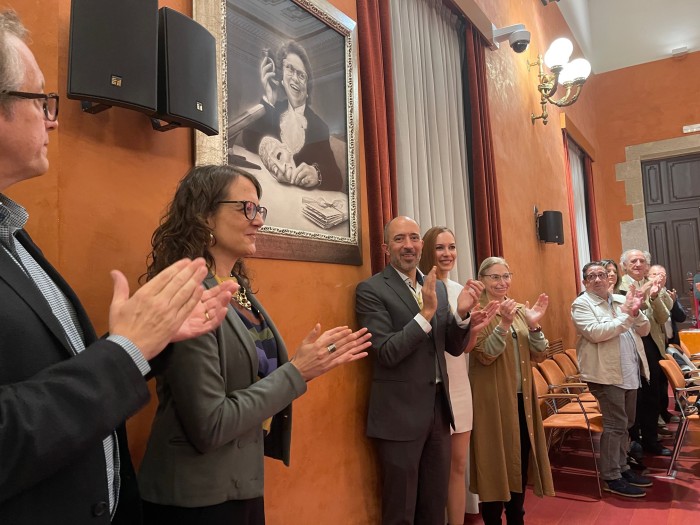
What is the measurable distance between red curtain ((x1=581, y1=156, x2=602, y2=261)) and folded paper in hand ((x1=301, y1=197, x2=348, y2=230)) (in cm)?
707

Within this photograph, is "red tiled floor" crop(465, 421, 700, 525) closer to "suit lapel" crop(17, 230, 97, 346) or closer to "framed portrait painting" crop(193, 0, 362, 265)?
"framed portrait painting" crop(193, 0, 362, 265)

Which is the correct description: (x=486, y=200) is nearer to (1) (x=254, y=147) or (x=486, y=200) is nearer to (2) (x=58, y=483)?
→ (1) (x=254, y=147)

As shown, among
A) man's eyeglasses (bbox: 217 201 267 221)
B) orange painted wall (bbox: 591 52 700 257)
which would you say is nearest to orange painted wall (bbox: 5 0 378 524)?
man's eyeglasses (bbox: 217 201 267 221)

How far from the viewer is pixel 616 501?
3822mm

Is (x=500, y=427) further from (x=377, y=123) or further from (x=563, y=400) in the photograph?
(x=563, y=400)

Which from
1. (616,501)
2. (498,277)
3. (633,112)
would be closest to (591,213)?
(633,112)

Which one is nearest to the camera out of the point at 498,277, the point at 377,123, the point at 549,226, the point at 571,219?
the point at 377,123

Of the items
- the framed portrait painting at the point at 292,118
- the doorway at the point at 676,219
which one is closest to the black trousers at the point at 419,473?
the framed portrait painting at the point at 292,118

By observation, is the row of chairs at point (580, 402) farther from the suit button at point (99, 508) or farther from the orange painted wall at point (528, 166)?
the suit button at point (99, 508)

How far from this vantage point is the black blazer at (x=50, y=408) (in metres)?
0.79

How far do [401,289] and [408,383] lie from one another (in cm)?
45

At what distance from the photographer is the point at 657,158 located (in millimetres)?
9500

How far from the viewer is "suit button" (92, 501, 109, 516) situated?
0.97 meters

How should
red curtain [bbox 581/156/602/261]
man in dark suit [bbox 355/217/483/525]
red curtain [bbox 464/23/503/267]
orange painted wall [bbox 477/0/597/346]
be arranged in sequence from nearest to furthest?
man in dark suit [bbox 355/217/483/525] < red curtain [bbox 464/23/503/267] < orange painted wall [bbox 477/0/597/346] < red curtain [bbox 581/156/602/261]
